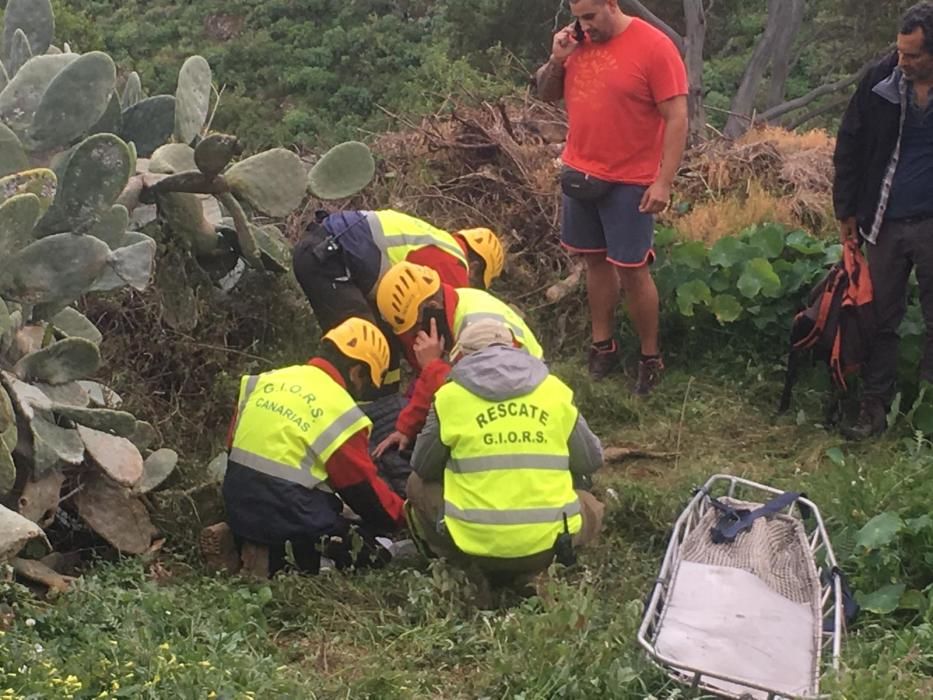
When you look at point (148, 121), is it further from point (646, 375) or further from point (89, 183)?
point (646, 375)

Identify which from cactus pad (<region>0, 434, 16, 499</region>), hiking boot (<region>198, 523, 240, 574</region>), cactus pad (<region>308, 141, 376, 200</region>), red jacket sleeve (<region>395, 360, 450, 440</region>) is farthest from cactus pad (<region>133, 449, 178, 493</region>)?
cactus pad (<region>308, 141, 376, 200</region>)

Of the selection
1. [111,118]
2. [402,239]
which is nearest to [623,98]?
[402,239]

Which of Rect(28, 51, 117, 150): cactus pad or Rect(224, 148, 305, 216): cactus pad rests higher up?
Rect(28, 51, 117, 150): cactus pad

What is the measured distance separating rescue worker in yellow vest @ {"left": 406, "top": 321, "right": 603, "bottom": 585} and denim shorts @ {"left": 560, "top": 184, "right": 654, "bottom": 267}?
5.50 feet

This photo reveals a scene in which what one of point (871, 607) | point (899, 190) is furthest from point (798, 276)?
point (871, 607)

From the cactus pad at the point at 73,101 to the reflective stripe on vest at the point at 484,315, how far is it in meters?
1.65

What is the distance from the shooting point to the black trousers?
188 inches

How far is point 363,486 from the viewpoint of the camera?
4.18 meters

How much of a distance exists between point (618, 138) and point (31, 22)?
2.86 meters

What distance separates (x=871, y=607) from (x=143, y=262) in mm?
2971

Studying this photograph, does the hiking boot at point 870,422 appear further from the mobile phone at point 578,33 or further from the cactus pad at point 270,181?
the cactus pad at point 270,181

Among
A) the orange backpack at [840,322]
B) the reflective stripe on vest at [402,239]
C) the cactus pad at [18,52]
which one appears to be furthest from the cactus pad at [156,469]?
the orange backpack at [840,322]

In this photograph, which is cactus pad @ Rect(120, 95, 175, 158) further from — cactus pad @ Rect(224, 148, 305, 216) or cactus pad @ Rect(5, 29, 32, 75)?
cactus pad @ Rect(5, 29, 32, 75)

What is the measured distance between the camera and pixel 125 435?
4.35 meters
